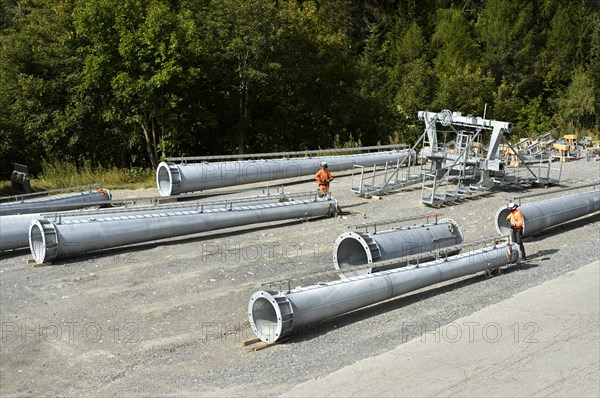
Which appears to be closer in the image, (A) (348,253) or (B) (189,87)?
(A) (348,253)

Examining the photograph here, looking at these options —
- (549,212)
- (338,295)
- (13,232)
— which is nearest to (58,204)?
(13,232)

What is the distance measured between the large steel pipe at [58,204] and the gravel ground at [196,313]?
208 centimetres

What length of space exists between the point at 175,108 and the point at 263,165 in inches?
237

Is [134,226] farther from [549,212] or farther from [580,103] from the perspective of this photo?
[580,103]

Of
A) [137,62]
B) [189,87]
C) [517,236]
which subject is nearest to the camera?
[517,236]

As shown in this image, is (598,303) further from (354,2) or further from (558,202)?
(354,2)

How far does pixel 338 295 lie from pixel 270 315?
3.96 feet

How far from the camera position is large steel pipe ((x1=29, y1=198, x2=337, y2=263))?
51.5 ft

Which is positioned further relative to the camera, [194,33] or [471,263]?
[194,33]

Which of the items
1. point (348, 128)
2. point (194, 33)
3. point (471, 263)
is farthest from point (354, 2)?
point (471, 263)

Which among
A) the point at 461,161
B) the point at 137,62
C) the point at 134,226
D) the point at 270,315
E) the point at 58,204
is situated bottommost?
the point at 270,315

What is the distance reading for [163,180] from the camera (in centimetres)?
2298

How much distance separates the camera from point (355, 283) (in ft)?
41.7

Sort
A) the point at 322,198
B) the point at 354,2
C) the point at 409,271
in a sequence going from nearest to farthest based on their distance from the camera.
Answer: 1. the point at 409,271
2. the point at 322,198
3. the point at 354,2
